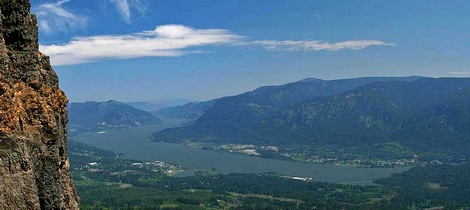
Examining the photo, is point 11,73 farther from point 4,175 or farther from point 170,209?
point 170,209

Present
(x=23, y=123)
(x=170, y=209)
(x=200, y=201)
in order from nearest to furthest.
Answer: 1. (x=23, y=123)
2. (x=170, y=209)
3. (x=200, y=201)

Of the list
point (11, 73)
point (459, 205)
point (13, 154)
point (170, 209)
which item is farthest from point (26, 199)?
point (459, 205)

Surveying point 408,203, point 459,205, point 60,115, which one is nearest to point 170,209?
point 408,203

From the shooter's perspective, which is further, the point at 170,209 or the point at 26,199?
the point at 170,209

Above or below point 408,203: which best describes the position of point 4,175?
above

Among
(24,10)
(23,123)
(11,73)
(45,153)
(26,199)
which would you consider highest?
(24,10)

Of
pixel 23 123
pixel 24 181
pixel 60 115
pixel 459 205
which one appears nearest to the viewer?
pixel 24 181

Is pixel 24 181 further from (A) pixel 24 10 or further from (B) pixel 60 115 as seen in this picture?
(A) pixel 24 10
